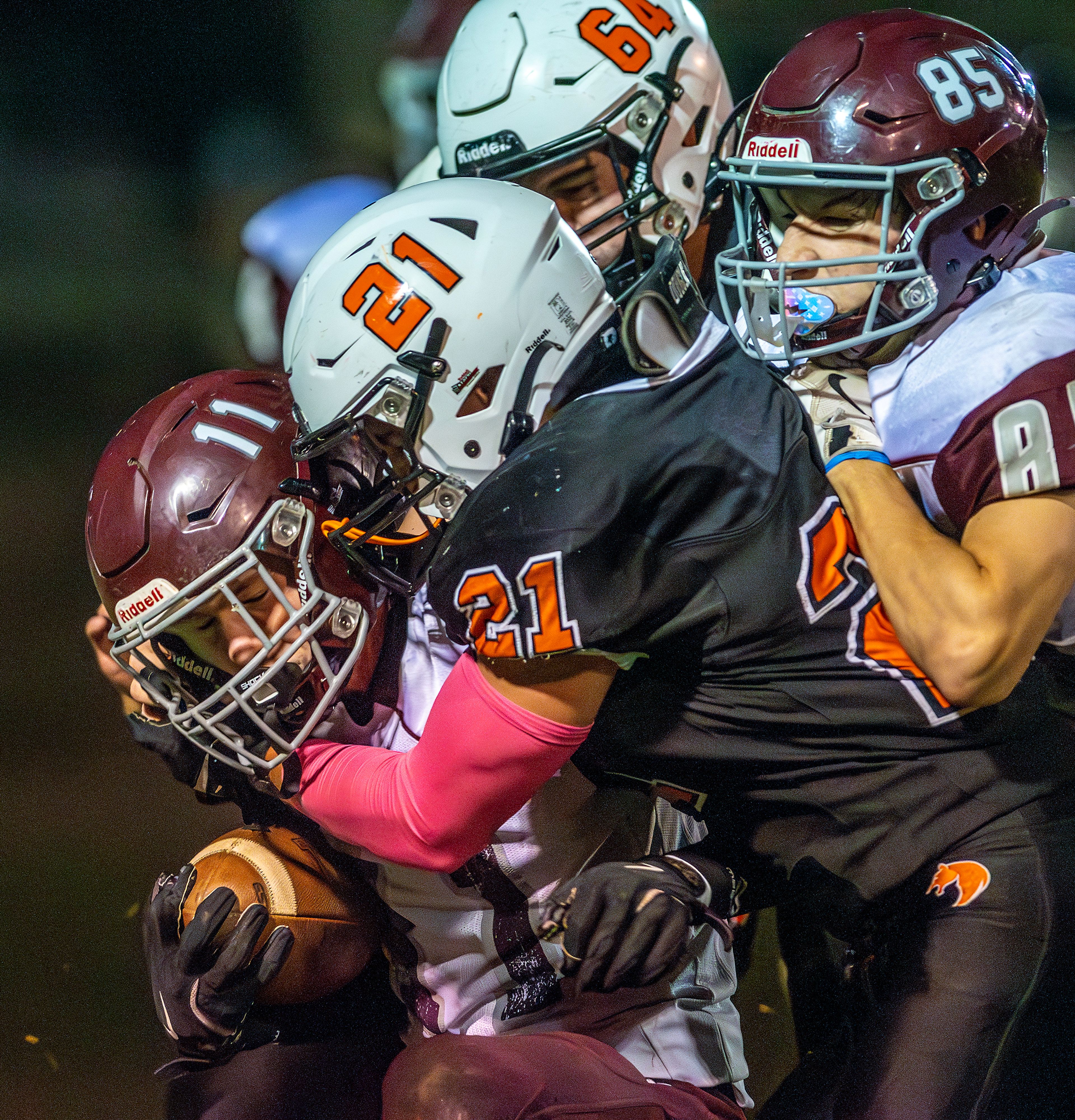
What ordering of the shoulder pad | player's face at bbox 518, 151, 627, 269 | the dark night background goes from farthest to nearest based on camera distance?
the shoulder pad < the dark night background < player's face at bbox 518, 151, 627, 269

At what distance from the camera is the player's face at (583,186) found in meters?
2.13

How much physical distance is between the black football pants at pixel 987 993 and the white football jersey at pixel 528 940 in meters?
0.21

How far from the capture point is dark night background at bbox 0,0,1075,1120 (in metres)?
2.43

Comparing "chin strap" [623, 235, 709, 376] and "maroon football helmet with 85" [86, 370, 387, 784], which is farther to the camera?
"maroon football helmet with 85" [86, 370, 387, 784]

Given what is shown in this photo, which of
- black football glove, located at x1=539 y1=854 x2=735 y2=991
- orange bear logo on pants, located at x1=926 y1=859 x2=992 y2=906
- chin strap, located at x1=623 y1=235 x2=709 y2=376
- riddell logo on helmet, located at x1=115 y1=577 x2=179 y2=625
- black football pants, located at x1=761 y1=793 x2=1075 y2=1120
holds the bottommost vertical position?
black football pants, located at x1=761 y1=793 x2=1075 y2=1120

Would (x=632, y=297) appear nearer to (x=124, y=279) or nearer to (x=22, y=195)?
(x=124, y=279)

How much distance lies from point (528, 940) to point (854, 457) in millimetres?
752

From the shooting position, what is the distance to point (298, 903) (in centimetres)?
166

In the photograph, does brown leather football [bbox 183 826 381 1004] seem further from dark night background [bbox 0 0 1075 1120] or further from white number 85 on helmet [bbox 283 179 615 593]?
dark night background [bbox 0 0 1075 1120]

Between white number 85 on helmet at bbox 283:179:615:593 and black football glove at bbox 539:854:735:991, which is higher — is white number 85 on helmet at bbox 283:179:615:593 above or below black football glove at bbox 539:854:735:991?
above

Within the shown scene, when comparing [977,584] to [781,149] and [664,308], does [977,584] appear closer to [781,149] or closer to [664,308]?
[664,308]

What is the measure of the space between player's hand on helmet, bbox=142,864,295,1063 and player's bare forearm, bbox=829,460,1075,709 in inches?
36.7

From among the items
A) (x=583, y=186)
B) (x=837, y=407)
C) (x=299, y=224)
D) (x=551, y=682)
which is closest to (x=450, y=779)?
(x=551, y=682)

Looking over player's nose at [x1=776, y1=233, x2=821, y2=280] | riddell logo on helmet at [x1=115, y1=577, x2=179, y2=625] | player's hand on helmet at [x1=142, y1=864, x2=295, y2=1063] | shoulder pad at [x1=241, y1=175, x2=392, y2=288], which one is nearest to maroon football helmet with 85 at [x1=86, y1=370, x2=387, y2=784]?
riddell logo on helmet at [x1=115, y1=577, x2=179, y2=625]
